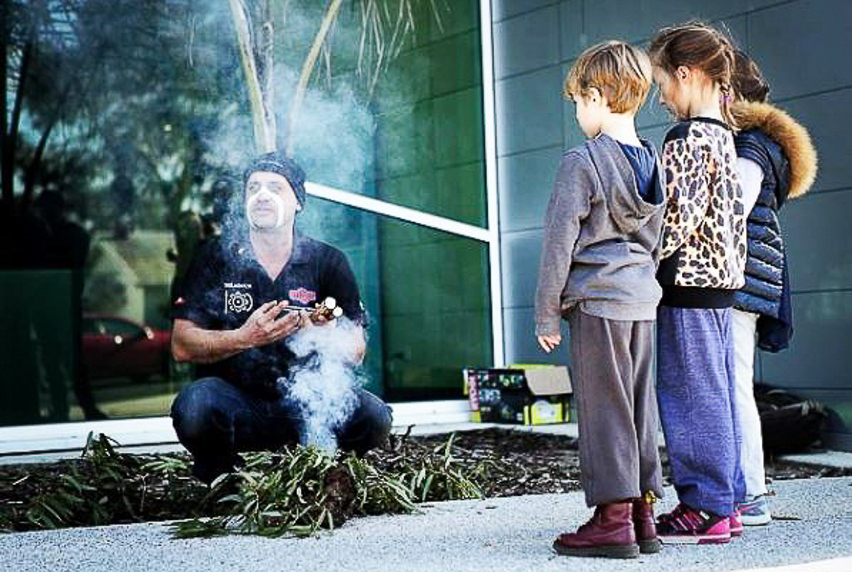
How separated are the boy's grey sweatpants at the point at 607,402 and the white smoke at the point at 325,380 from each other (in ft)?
3.96

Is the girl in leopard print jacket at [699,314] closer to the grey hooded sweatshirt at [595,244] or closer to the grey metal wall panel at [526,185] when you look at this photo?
the grey hooded sweatshirt at [595,244]

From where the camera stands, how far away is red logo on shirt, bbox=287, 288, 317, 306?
A: 464 cm

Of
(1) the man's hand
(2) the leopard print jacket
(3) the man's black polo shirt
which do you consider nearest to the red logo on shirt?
(3) the man's black polo shirt

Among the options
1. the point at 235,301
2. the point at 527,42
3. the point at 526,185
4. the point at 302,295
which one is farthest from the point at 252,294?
→ the point at 527,42

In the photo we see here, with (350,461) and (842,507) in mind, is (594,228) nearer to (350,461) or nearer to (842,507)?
(350,461)

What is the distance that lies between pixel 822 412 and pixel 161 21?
4.27 m

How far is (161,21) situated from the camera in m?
8.05

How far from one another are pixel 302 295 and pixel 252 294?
0.55 ft

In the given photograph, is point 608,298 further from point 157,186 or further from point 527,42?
point 527,42

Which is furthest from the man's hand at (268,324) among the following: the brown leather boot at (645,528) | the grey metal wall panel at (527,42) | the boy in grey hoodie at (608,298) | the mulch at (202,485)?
the grey metal wall panel at (527,42)

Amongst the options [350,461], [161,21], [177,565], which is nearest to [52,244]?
[161,21]

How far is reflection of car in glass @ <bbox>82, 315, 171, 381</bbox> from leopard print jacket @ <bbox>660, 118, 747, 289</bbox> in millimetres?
4684

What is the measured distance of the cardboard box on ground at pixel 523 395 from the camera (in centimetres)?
816

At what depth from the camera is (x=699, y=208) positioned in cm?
396
